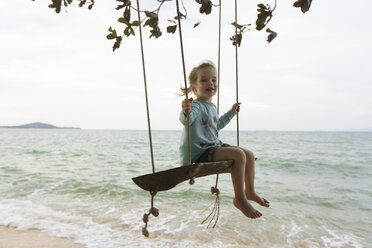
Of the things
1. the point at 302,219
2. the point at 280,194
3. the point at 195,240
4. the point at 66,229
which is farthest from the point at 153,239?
the point at 280,194

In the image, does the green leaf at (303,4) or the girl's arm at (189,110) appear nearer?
the green leaf at (303,4)

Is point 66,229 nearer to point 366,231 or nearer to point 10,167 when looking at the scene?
point 366,231

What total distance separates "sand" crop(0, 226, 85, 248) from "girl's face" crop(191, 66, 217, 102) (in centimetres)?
285

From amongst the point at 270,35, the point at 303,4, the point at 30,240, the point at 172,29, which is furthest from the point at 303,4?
the point at 30,240

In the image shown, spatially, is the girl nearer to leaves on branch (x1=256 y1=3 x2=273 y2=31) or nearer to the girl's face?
the girl's face

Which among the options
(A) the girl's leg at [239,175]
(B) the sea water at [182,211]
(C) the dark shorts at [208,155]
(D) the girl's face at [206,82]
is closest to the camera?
(A) the girl's leg at [239,175]

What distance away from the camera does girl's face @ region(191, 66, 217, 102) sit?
2.63m

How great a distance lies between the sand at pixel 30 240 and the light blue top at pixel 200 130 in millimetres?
2586

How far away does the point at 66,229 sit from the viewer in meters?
4.54

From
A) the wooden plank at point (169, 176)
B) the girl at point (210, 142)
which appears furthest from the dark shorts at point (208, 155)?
the wooden plank at point (169, 176)

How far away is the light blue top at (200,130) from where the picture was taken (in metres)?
2.41

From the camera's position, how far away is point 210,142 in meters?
2.47

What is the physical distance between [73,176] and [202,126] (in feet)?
24.8

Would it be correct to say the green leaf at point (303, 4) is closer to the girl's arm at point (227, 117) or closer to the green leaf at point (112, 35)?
the green leaf at point (112, 35)
